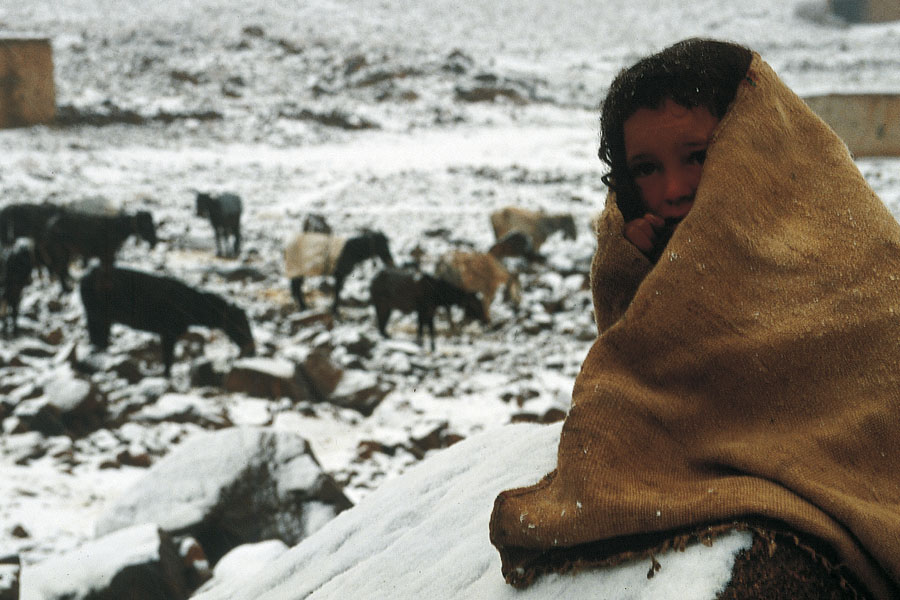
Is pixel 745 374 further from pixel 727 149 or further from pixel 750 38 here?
pixel 750 38

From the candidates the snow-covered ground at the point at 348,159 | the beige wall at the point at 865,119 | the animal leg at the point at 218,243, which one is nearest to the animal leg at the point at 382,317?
the snow-covered ground at the point at 348,159

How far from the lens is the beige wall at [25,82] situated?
16.8m

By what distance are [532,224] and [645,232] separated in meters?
8.88

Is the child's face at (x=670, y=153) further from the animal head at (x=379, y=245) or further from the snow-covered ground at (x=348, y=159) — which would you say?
the animal head at (x=379, y=245)

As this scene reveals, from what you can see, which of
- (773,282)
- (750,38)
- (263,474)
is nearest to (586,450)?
(773,282)

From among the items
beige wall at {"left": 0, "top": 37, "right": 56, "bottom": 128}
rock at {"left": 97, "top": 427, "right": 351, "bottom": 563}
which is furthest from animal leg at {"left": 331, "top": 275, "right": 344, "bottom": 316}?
beige wall at {"left": 0, "top": 37, "right": 56, "bottom": 128}

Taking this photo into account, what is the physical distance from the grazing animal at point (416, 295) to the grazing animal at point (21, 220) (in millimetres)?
4721

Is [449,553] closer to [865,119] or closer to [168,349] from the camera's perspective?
[168,349]

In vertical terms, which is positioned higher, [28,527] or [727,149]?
[727,149]

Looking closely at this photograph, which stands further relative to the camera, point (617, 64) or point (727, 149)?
point (617, 64)

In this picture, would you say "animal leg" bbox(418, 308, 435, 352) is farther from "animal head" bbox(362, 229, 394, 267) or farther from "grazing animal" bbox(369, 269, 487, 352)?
"animal head" bbox(362, 229, 394, 267)

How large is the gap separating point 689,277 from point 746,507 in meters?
0.31

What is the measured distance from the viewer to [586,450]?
98 cm

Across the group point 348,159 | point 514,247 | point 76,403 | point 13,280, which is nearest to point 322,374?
point 76,403
